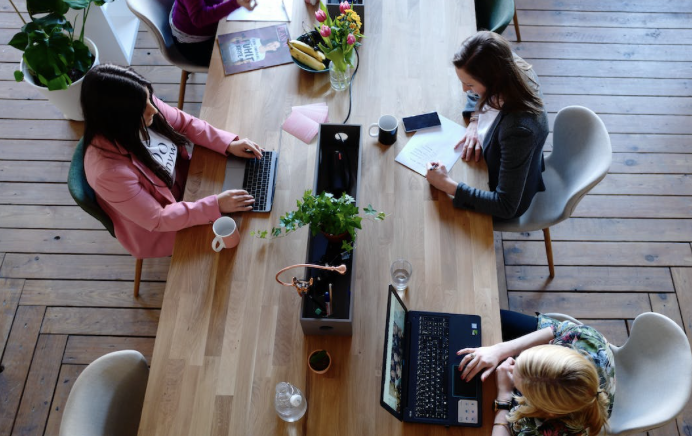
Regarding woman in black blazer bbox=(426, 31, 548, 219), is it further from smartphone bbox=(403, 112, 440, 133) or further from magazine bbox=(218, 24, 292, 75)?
magazine bbox=(218, 24, 292, 75)

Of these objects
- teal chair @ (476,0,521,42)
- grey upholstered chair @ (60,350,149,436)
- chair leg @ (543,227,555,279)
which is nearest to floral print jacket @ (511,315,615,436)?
chair leg @ (543,227,555,279)

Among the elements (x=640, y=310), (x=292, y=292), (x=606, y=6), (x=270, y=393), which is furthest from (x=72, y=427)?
(x=606, y=6)

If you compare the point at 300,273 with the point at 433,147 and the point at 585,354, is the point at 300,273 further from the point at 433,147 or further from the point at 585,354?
the point at 585,354

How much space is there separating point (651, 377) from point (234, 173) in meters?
1.71

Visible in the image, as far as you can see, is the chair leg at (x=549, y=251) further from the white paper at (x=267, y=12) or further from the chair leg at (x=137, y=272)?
the chair leg at (x=137, y=272)

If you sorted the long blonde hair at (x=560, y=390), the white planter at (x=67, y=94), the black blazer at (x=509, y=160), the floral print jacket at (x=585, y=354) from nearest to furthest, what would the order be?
the long blonde hair at (x=560, y=390)
the floral print jacket at (x=585, y=354)
the black blazer at (x=509, y=160)
the white planter at (x=67, y=94)

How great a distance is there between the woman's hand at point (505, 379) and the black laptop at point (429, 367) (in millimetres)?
64

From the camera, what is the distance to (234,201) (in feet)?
6.53

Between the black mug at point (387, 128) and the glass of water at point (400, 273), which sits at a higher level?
the black mug at point (387, 128)

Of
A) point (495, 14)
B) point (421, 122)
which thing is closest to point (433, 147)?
point (421, 122)

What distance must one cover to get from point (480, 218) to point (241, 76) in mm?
1255

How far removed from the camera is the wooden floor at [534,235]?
8.75 feet

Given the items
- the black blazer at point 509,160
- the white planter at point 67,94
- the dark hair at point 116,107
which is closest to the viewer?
the dark hair at point 116,107

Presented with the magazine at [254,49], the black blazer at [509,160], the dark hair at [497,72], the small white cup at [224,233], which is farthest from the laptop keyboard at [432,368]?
the magazine at [254,49]
